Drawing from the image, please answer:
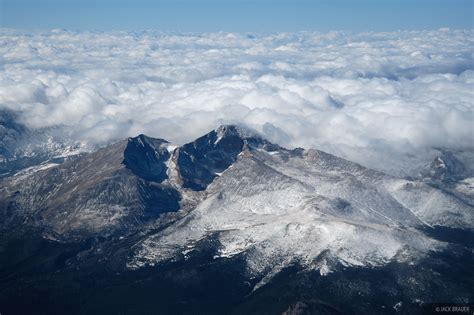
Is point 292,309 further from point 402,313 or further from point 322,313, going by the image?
point 402,313

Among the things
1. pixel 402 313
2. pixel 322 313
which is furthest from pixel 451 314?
pixel 322 313

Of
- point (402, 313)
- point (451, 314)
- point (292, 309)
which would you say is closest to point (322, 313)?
point (292, 309)

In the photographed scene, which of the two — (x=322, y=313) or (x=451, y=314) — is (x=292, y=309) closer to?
(x=322, y=313)

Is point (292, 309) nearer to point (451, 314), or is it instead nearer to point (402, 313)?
point (402, 313)
